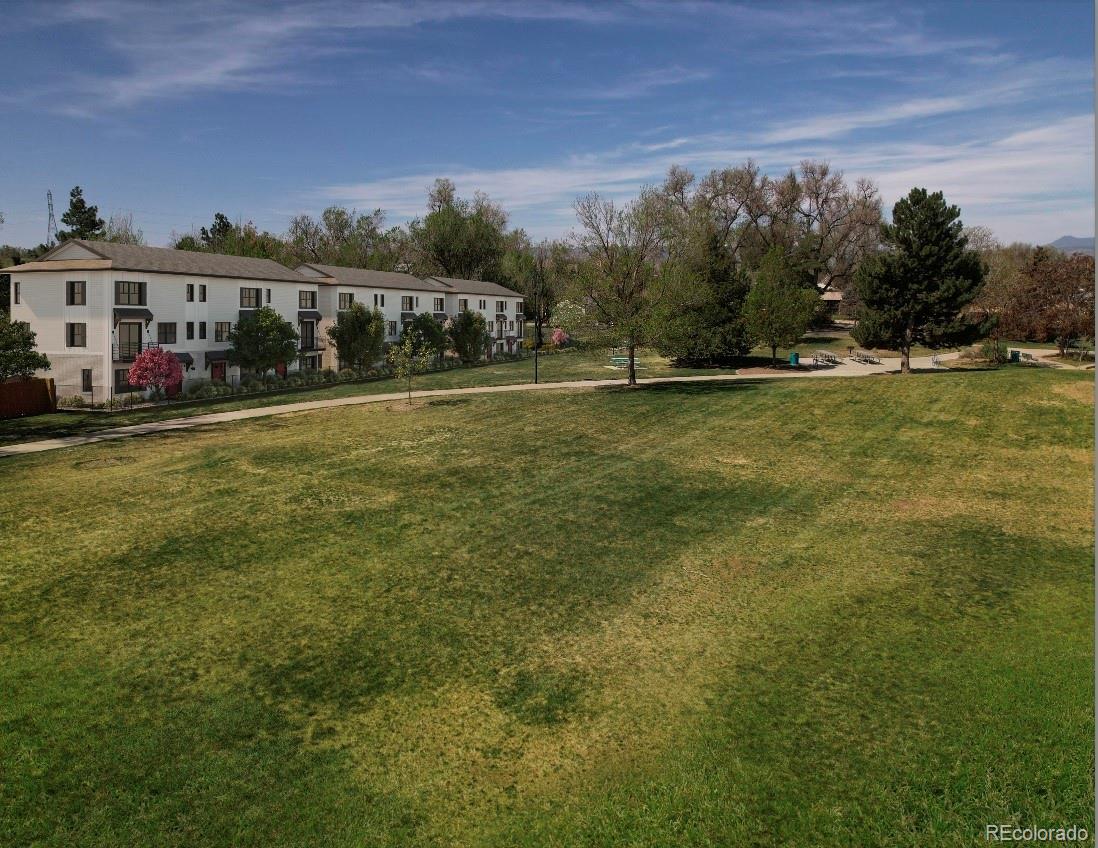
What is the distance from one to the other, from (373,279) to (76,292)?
30.0 m

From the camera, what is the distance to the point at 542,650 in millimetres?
14820

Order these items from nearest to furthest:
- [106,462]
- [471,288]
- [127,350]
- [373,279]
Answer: [106,462]
[127,350]
[373,279]
[471,288]

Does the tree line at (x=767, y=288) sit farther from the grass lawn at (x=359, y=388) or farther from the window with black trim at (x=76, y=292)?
the window with black trim at (x=76, y=292)

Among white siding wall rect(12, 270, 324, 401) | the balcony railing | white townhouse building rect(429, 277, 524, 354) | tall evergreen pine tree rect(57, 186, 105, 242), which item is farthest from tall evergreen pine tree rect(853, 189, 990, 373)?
tall evergreen pine tree rect(57, 186, 105, 242)

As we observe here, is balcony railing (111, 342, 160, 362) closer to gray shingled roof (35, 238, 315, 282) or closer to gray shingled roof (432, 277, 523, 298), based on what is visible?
gray shingled roof (35, 238, 315, 282)

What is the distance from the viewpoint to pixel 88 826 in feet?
31.9

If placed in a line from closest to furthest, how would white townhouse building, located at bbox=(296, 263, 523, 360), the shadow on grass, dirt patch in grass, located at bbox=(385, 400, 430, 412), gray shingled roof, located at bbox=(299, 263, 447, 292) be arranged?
dirt patch in grass, located at bbox=(385, 400, 430, 412), the shadow on grass, white townhouse building, located at bbox=(296, 263, 523, 360), gray shingled roof, located at bbox=(299, 263, 447, 292)

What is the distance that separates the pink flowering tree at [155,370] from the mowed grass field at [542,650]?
19075 millimetres

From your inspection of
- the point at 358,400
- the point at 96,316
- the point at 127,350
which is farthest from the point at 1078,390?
the point at 96,316

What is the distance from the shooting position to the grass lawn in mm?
37062

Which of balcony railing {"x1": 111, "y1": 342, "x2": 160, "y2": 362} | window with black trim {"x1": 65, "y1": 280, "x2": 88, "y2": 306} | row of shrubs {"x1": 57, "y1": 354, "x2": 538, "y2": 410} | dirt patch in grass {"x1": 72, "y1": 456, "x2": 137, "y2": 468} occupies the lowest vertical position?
dirt patch in grass {"x1": 72, "y1": 456, "x2": 137, "y2": 468}

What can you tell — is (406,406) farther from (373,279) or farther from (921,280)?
(373,279)

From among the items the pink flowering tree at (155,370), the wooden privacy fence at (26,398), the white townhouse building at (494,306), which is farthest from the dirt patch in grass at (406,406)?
the white townhouse building at (494,306)

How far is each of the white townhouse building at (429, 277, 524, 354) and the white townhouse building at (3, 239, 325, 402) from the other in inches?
1253
